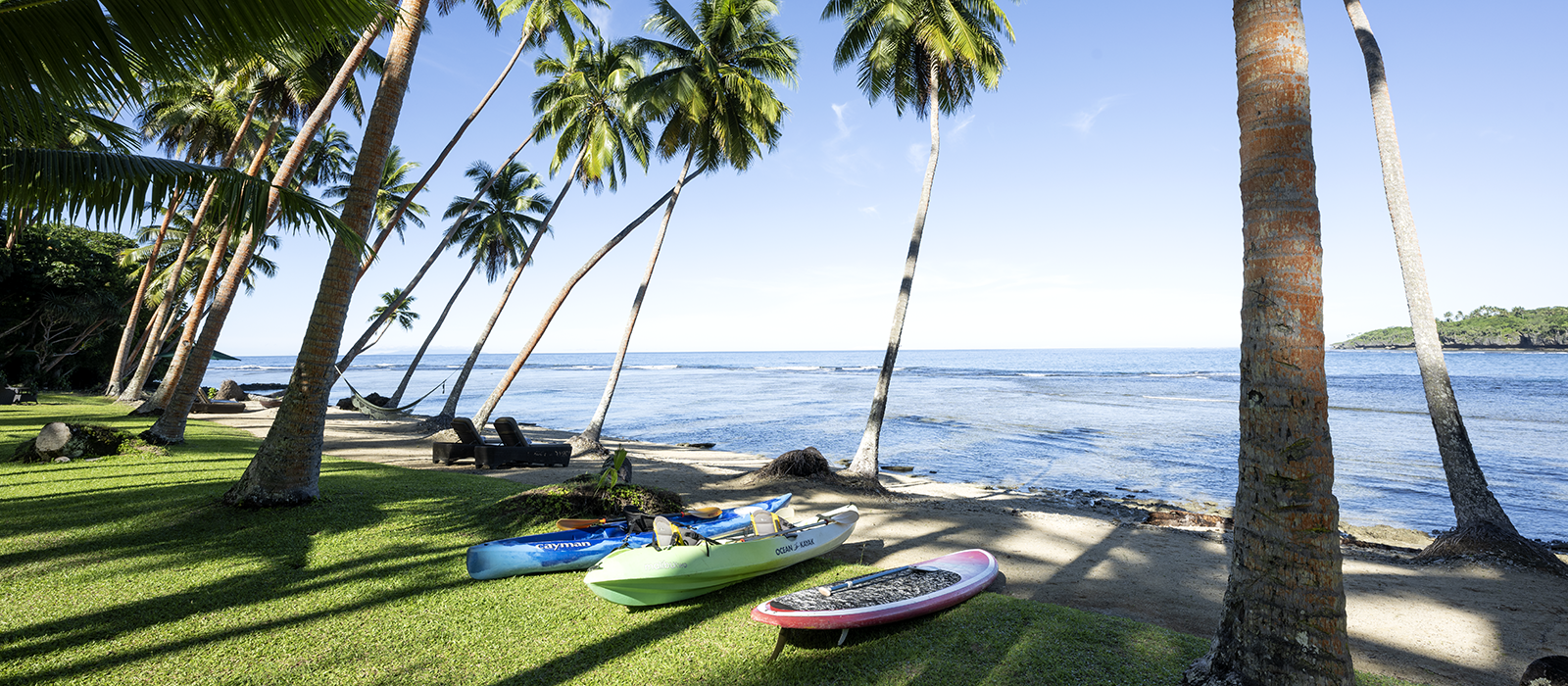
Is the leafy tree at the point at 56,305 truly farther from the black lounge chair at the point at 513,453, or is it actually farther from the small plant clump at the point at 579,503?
the small plant clump at the point at 579,503

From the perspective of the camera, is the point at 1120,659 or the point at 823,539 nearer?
the point at 1120,659

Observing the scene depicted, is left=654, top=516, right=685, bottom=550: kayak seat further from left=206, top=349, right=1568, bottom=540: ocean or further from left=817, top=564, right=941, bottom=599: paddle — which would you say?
left=206, top=349, right=1568, bottom=540: ocean

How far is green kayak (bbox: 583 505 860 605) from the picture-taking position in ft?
13.9

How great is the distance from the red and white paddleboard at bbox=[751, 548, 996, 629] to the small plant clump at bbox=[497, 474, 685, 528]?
294 centimetres

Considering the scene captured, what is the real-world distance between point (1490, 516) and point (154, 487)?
13.9 m

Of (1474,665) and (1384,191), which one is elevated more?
(1384,191)

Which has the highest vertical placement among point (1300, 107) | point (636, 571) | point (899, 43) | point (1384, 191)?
point (899, 43)

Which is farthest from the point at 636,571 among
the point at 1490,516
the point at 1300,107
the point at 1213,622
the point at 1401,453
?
the point at 1401,453

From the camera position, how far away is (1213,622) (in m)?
4.25

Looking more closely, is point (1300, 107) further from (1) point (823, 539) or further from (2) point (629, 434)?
(2) point (629, 434)

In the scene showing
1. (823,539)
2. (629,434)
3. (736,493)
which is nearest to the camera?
(823,539)

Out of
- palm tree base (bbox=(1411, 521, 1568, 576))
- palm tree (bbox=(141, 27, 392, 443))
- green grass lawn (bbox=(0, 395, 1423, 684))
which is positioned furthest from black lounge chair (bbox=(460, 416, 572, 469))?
palm tree base (bbox=(1411, 521, 1568, 576))

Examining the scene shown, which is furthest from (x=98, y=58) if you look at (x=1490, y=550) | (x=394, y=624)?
(x=1490, y=550)

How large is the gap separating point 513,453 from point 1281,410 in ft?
34.4
